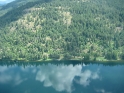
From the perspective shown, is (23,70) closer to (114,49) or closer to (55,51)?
(55,51)

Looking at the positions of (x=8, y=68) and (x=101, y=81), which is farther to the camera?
(x=8, y=68)

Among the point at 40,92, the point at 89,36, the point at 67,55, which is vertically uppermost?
the point at 89,36

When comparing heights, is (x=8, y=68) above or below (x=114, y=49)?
below

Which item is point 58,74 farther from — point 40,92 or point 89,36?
point 89,36

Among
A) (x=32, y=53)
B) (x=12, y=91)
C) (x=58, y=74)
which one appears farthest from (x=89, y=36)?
(x=12, y=91)

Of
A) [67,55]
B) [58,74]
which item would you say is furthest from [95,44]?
[58,74]

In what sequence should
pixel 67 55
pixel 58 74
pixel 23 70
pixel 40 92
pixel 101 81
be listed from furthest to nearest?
pixel 67 55 < pixel 23 70 < pixel 58 74 < pixel 101 81 < pixel 40 92

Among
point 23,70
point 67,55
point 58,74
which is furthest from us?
point 67,55
